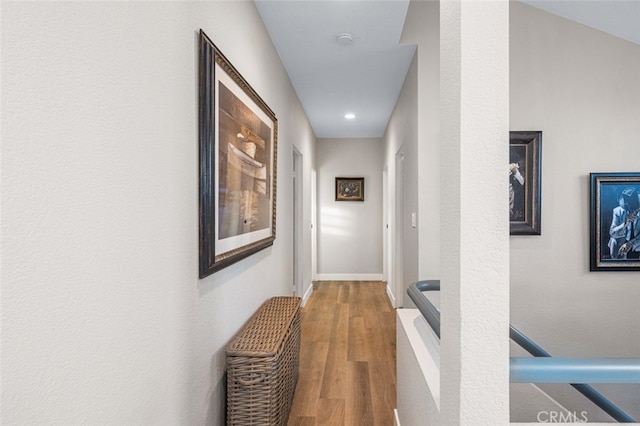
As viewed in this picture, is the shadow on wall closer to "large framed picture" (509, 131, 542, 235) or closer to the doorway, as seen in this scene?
"large framed picture" (509, 131, 542, 235)

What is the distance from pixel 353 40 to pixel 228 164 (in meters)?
1.67

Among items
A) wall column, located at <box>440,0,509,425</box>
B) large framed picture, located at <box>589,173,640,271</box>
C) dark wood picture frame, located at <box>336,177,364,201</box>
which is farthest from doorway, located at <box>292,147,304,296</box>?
wall column, located at <box>440,0,509,425</box>

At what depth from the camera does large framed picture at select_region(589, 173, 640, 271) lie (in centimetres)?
224

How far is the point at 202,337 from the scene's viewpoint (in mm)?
1445

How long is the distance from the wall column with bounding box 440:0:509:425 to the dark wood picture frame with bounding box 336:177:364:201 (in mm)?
5460

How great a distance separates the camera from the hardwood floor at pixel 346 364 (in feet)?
7.11

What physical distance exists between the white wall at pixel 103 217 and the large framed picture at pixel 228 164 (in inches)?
2.1

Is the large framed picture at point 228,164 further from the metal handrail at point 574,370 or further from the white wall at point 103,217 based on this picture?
the metal handrail at point 574,370

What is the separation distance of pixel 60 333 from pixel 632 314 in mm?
3045

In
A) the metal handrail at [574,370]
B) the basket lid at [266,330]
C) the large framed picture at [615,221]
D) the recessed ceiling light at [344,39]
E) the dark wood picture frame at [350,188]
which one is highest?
the recessed ceiling light at [344,39]
